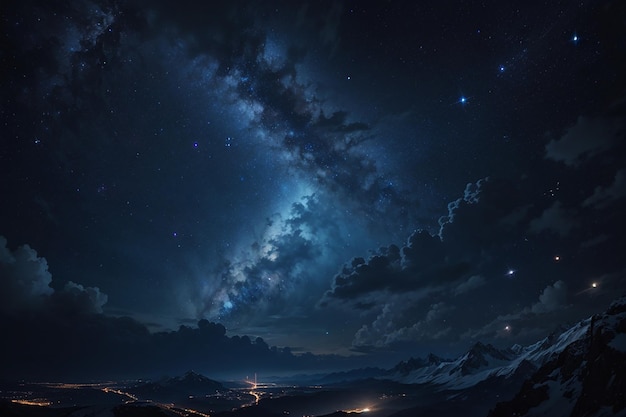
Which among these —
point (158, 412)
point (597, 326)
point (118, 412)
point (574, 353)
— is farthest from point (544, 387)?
point (118, 412)

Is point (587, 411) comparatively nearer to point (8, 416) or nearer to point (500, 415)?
point (500, 415)

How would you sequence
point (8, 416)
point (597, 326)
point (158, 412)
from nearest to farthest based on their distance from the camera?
1. point (597, 326)
2. point (8, 416)
3. point (158, 412)

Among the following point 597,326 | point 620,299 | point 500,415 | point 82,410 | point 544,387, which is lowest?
point 500,415

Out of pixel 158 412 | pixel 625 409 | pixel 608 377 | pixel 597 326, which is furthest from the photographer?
pixel 158 412

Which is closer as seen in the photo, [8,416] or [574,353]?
[8,416]

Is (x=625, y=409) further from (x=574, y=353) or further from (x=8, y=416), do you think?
(x=8, y=416)

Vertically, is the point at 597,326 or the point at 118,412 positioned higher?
the point at 597,326
